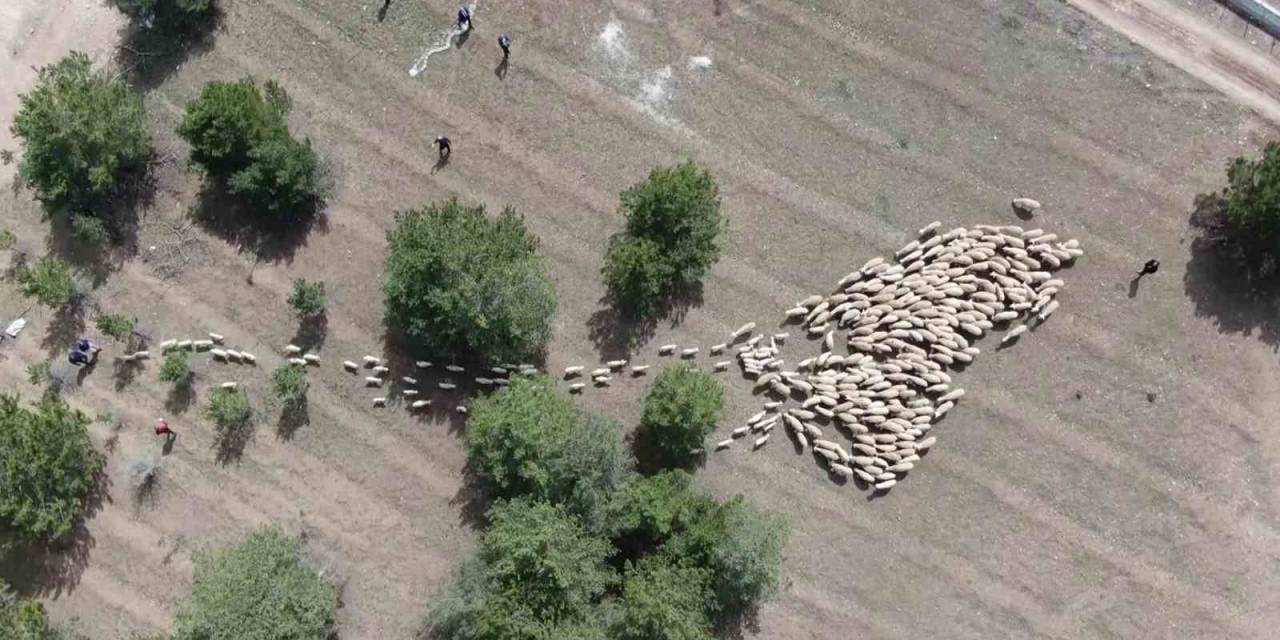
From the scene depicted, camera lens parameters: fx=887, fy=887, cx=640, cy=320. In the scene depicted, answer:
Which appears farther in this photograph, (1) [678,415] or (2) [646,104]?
(2) [646,104]

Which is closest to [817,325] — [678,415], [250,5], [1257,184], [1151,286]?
[678,415]

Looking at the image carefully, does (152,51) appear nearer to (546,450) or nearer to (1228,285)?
(546,450)

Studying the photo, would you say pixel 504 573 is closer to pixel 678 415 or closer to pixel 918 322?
pixel 678 415

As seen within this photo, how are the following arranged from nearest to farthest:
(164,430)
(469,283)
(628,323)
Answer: (469,283)
(164,430)
(628,323)

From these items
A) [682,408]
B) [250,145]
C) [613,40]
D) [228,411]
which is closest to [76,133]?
[250,145]

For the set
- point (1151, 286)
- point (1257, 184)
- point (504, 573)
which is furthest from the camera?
point (1151, 286)

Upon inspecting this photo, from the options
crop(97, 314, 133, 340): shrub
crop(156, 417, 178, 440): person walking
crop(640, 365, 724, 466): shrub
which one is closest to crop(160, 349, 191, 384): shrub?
crop(156, 417, 178, 440): person walking
